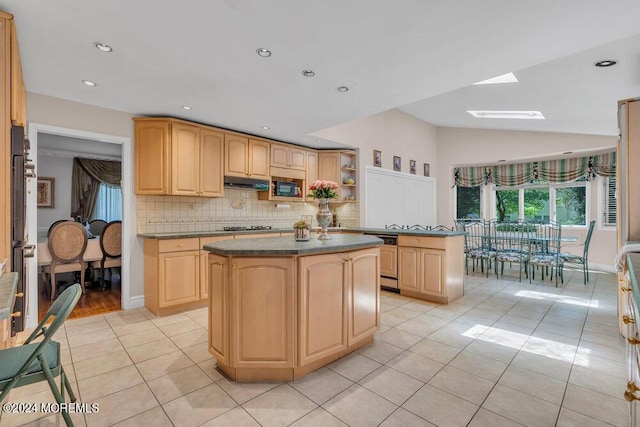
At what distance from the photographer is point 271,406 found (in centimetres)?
179

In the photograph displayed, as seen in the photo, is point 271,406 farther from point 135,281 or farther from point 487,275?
point 487,275

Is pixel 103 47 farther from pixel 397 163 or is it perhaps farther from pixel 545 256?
pixel 545 256

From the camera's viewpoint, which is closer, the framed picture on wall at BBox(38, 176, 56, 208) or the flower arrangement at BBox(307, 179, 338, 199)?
the flower arrangement at BBox(307, 179, 338, 199)

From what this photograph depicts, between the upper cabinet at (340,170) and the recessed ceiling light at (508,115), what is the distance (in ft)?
8.11

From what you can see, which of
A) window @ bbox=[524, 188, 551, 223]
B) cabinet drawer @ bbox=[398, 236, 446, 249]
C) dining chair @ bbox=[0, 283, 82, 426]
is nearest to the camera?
dining chair @ bbox=[0, 283, 82, 426]

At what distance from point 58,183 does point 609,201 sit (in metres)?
11.5

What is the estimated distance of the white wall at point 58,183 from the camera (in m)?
6.52

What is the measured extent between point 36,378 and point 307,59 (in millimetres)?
2536

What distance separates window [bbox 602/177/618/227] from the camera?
5782mm

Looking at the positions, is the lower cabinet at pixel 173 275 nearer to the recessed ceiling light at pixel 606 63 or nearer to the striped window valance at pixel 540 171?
the recessed ceiling light at pixel 606 63

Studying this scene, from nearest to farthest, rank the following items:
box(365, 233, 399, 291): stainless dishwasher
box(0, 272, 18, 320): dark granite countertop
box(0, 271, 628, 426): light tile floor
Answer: box(0, 272, 18, 320): dark granite countertop, box(0, 271, 628, 426): light tile floor, box(365, 233, 399, 291): stainless dishwasher

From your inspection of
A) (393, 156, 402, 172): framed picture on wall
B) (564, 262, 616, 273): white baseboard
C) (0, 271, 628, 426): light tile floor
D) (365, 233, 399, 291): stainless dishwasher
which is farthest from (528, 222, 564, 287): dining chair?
(393, 156, 402, 172): framed picture on wall

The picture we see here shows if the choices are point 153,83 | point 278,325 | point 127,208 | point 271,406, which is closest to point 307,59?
point 153,83

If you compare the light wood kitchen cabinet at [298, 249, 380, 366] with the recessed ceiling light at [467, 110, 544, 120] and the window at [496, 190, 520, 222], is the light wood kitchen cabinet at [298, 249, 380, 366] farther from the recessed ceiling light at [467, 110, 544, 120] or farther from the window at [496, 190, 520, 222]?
the window at [496, 190, 520, 222]
